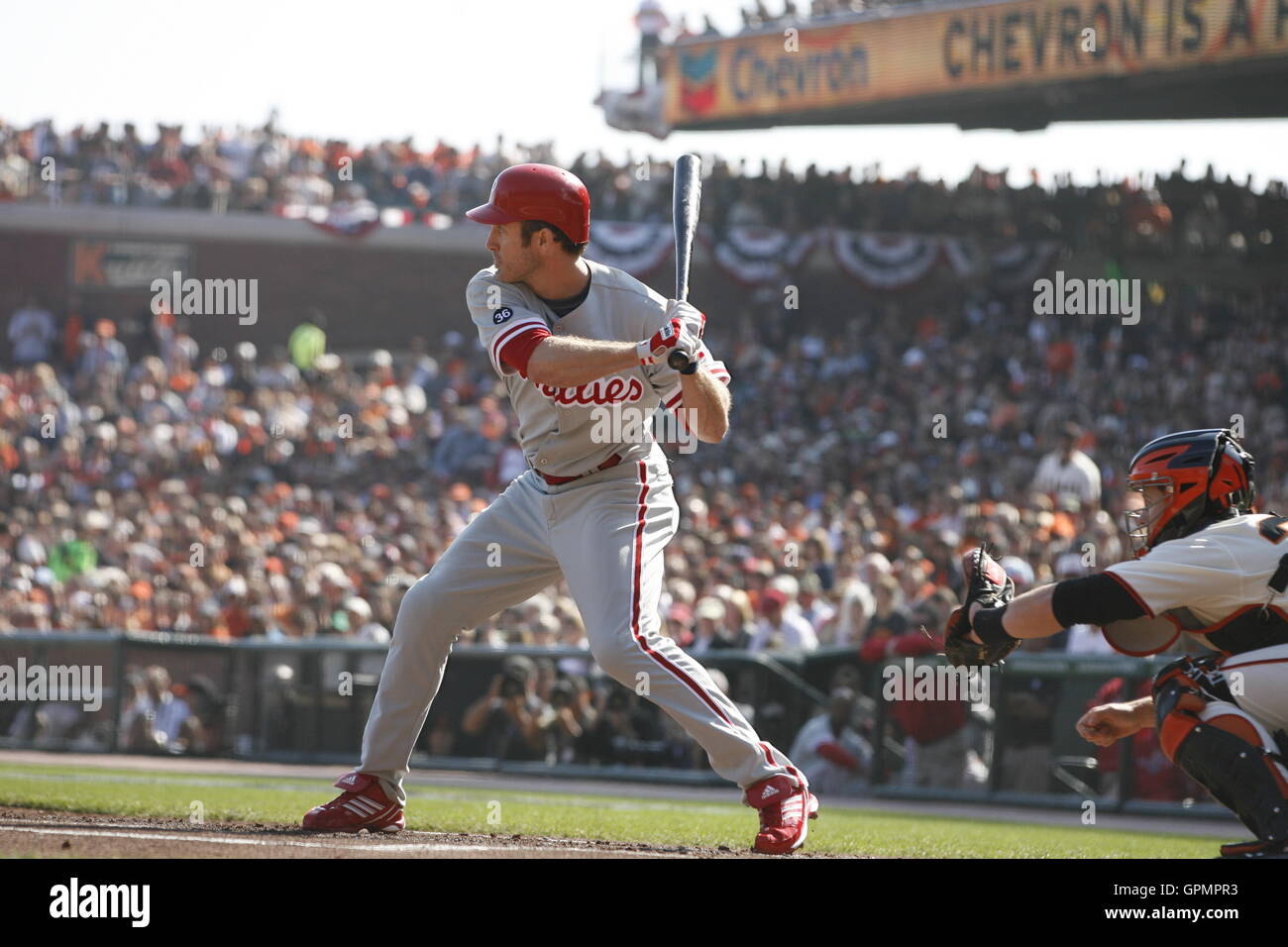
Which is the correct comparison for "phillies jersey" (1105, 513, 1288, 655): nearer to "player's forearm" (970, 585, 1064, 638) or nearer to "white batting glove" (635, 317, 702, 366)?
"player's forearm" (970, 585, 1064, 638)

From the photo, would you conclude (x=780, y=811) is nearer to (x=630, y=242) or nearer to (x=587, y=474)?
(x=587, y=474)

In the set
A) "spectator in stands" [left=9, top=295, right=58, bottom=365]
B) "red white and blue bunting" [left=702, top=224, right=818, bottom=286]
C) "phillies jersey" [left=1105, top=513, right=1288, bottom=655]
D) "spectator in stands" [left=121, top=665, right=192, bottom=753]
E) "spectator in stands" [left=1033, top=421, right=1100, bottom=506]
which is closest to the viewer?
"phillies jersey" [left=1105, top=513, right=1288, bottom=655]

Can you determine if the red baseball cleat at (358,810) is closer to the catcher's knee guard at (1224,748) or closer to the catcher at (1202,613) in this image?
the catcher at (1202,613)

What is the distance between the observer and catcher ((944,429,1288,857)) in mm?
4098

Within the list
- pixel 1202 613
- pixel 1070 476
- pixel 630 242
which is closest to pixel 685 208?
pixel 1202 613

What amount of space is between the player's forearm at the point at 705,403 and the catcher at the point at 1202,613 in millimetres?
888

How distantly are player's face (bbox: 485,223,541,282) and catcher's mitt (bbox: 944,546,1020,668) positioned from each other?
1.62m

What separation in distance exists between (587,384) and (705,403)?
38 centimetres

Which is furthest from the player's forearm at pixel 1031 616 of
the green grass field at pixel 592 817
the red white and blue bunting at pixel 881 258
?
the red white and blue bunting at pixel 881 258

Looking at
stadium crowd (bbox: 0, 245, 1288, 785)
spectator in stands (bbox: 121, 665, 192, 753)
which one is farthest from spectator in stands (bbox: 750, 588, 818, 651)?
spectator in stands (bbox: 121, 665, 192, 753)

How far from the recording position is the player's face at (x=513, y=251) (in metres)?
5.09

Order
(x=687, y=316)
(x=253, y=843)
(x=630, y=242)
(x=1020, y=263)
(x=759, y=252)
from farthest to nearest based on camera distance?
(x=759, y=252) → (x=1020, y=263) → (x=630, y=242) → (x=253, y=843) → (x=687, y=316)

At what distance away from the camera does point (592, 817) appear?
23.6ft
